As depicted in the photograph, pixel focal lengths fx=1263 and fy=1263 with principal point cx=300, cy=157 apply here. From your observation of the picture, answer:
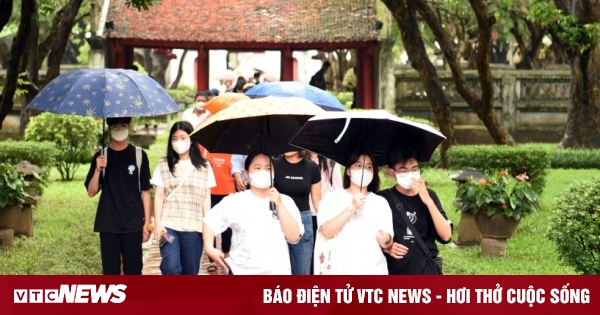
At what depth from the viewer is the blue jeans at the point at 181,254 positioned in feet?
31.8

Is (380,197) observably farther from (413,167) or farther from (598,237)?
(598,237)

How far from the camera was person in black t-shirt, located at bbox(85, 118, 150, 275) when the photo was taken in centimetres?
977

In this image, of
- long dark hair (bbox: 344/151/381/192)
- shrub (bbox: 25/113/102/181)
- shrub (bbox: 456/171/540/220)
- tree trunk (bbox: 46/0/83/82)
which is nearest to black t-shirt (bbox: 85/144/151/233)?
long dark hair (bbox: 344/151/381/192)

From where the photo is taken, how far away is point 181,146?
996cm

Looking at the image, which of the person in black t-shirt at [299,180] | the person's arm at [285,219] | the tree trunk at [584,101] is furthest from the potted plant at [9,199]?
the tree trunk at [584,101]

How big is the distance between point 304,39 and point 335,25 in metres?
0.88

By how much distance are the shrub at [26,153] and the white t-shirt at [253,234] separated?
10283mm

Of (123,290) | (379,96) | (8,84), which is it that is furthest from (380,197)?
(379,96)

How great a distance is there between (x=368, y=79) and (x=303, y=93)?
20769mm

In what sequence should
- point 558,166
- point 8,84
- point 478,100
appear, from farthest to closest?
point 558,166 → point 478,100 → point 8,84

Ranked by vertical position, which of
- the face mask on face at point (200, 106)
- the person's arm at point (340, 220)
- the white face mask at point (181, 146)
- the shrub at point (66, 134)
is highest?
the white face mask at point (181, 146)

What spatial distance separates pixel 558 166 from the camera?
2538cm

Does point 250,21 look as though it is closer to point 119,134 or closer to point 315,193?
point 315,193

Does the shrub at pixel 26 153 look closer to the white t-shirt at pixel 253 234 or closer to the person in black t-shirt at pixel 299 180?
the person in black t-shirt at pixel 299 180
